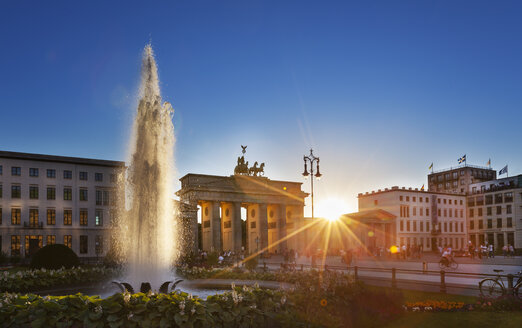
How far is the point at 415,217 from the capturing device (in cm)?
11088

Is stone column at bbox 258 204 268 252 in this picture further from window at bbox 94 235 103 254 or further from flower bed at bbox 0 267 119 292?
flower bed at bbox 0 267 119 292

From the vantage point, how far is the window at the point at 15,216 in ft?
209

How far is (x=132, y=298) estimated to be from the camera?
10836mm

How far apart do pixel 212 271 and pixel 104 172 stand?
50469 mm

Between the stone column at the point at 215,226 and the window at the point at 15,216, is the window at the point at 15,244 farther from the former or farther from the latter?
the stone column at the point at 215,226

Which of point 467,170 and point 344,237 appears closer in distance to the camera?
point 344,237

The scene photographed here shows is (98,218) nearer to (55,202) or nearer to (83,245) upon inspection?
(83,245)

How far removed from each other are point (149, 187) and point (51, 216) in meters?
55.4

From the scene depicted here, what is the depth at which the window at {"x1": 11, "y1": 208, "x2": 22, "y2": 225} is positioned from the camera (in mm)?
63625

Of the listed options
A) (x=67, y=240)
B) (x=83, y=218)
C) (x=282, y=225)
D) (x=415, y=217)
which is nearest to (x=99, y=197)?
(x=83, y=218)

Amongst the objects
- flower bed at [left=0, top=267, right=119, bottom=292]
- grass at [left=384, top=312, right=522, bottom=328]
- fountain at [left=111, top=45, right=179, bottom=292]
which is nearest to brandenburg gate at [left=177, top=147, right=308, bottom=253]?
flower bed at [left=0, top=267, right=119, bottom=292]

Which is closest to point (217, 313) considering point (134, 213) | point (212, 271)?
point (134, 213)

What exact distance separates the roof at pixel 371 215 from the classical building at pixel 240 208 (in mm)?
11615

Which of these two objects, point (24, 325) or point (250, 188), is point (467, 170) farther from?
point (24, 325)
